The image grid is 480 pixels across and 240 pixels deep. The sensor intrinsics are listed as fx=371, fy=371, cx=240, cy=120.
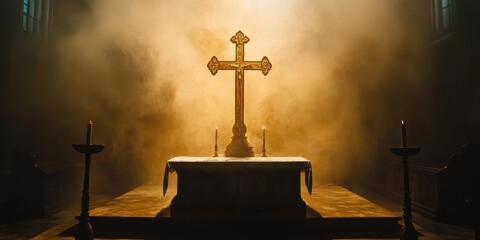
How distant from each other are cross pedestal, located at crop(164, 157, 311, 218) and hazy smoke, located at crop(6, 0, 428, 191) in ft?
14.6

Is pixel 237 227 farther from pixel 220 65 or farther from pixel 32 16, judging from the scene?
pixel 32 16

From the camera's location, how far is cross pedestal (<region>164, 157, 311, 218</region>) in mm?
5289

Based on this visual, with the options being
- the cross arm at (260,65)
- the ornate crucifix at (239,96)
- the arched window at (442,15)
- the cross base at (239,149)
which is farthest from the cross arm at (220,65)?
the arched window at (442,15)

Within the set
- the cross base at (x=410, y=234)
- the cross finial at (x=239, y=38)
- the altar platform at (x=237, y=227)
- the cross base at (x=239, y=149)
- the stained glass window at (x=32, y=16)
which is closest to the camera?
the cross base at (x=410, y=234)

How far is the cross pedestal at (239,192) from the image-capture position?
5.29m

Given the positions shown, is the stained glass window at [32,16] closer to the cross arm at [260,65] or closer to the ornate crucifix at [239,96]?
the ornate crucifix at [239,96]

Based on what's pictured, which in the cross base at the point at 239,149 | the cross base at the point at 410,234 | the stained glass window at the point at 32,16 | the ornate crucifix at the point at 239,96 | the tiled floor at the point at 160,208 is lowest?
the tiled floor at the point at 160,208

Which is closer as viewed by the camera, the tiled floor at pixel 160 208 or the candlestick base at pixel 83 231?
the candlestick base at pixel 83 231

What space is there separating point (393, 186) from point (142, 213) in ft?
19.3

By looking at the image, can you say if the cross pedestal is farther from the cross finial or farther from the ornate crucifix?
the cross finial

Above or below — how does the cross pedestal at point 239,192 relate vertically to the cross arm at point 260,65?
below

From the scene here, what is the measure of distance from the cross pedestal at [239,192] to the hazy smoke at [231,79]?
14.6ft

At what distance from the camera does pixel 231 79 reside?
33.0 feet

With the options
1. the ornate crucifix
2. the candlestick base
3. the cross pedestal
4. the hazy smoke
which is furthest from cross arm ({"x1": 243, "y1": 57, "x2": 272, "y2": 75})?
the hazy smoke
